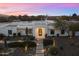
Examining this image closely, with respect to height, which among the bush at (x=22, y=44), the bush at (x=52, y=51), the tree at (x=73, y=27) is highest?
the tree at (x=73, y=27)

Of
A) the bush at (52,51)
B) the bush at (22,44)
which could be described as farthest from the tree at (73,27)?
the bush at (22,44)

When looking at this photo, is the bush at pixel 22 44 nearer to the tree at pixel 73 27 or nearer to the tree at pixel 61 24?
the tree at pixel 61 24

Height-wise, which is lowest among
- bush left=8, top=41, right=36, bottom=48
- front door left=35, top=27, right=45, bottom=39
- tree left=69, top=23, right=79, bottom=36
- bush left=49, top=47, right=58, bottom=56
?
bush left=49, top=47, right=58, bottom=56

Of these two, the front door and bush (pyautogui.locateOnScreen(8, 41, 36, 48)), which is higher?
the front door

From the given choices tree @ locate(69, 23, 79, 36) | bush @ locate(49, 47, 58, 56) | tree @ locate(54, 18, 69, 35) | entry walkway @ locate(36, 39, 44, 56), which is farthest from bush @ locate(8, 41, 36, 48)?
tree @ locate(69, 23, 79, 36)

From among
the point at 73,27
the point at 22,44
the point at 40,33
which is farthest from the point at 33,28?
the point at 73,27

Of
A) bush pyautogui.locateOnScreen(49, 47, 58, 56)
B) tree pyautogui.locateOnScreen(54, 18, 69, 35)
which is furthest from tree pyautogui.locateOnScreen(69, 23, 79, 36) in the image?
bush pyautogui.locateOnScreen(49, 47, 58, 56)

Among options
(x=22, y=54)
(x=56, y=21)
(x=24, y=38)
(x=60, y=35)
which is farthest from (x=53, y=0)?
(x=22, y=54)

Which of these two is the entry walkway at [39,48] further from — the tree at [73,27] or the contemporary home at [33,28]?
the tree at [73,27]

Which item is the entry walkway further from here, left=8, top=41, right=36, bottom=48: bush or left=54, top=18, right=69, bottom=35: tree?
left=54, top=18, right=69, bottom=35: tree

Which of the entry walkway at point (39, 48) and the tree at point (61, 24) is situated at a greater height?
the tree at point (61, 24)
